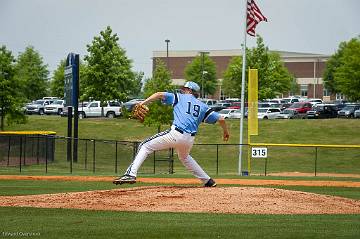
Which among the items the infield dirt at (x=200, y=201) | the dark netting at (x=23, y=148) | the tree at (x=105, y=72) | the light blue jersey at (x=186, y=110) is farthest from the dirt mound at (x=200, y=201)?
the tree at (x=105, y=72)

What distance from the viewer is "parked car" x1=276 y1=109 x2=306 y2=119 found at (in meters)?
64.0

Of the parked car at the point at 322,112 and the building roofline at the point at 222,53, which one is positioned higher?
the building roofline at the point at 222,53

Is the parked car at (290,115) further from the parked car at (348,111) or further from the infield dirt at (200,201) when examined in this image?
the infield dirt at (200,201)

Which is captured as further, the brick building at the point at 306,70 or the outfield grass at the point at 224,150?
the brick building at the point at 306,70

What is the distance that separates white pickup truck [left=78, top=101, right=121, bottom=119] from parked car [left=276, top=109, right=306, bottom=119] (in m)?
13.3

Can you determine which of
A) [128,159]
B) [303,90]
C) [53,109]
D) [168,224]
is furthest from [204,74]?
[168,224]

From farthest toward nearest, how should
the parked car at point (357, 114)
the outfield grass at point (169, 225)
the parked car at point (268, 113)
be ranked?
the parked car at point (268, 113) < the parked car at point (357, 114) < the outfield grass at point (169, 225)

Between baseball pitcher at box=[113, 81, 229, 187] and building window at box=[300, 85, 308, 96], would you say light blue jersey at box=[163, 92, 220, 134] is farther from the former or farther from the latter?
building window at box=[300, 85, 308, 96]

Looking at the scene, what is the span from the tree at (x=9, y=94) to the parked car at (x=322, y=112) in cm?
2681

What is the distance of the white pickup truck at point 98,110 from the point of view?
211ft

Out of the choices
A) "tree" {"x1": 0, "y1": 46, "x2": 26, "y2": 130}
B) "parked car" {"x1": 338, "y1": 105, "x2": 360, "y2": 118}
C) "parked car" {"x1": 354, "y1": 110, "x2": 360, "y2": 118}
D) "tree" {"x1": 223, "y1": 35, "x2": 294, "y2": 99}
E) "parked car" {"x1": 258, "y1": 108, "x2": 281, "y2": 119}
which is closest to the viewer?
"tree" {"x1": 0, "y1": 46, "x2": 26, "y2": 130}

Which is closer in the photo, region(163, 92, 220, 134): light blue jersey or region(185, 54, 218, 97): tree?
region(163, 92, 220, 134): light blue jersey

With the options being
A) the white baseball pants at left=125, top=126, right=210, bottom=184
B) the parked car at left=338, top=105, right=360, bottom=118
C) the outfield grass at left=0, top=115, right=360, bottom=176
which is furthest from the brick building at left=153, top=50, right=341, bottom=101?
A: the white baseball pants at left=125, top=126, right=210, bottom=184

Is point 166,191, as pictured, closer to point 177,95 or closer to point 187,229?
point 177,95
